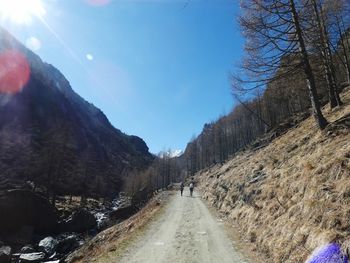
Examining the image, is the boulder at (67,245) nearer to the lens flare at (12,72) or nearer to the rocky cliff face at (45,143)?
the rocky cliff face at (45,143)

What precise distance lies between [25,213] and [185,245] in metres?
37.3

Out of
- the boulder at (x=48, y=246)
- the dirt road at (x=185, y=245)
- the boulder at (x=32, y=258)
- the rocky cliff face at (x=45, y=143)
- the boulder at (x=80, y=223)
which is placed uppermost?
the rocky cliff face at (x=45, y=143)

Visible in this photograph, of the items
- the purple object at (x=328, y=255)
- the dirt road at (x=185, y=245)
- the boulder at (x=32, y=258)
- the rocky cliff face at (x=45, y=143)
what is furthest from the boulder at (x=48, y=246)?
the rocky cliff face at (x=45, y=143)

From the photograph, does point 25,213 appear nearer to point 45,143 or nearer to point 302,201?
point 302,201

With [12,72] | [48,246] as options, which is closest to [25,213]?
[48,246]

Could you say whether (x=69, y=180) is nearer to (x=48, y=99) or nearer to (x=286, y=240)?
(x=48, y=99)

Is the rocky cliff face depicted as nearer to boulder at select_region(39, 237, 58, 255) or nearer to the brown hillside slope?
boulder at select_region(39, 237, 58, 255)

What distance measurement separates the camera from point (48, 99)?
165 meters

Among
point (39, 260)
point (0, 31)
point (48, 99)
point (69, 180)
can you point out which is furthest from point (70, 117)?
point (39, 260)

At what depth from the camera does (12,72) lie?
159125 millimetres

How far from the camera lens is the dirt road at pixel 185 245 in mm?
11544

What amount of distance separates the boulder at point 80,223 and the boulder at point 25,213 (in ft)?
5.49

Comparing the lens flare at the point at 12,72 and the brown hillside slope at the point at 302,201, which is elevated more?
the lens flare at the point at 12,72

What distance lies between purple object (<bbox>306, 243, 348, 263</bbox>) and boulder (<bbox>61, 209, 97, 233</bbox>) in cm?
3869
